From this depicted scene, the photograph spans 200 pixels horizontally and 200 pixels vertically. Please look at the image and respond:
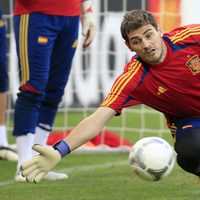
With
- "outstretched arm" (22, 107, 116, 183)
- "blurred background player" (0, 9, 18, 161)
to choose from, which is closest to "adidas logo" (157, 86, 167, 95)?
"outstretched arm" (22, 107, 116, 183)

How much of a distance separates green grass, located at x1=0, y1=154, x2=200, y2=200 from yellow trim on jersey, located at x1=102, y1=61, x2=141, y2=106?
2.69 ft

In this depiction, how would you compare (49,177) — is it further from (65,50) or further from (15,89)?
(15,89)

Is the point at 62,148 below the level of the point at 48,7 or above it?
below

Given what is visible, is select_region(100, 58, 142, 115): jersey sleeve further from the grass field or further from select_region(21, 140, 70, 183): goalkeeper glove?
the grass field

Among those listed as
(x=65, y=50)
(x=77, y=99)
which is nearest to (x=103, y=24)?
(x=77, y=99)

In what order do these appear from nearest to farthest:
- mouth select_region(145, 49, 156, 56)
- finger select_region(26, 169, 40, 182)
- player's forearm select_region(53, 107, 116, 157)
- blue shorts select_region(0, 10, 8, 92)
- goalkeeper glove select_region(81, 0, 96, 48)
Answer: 1. finger select_region(26, 169, 40, 182)
2. player's forearm select_region(53, 107, 116, 157)
3. mouth select_region(145, 49, 156, 56)
4. goalkeeper glove select_region(81, 0, 96, 48)
5. blue shorts select_region(0, 10, 8, 92)

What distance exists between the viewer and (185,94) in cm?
486

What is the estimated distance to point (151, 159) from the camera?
189 inches

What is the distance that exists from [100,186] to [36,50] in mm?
1141

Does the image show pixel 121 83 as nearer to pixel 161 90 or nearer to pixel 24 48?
pixel 161 90

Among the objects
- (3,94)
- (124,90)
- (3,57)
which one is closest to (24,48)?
(3,57)

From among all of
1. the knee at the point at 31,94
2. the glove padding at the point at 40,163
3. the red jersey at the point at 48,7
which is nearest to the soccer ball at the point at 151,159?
the glove padding at the point at 40,163

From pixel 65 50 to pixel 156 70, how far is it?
4.70 ft

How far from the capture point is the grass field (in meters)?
5.09
